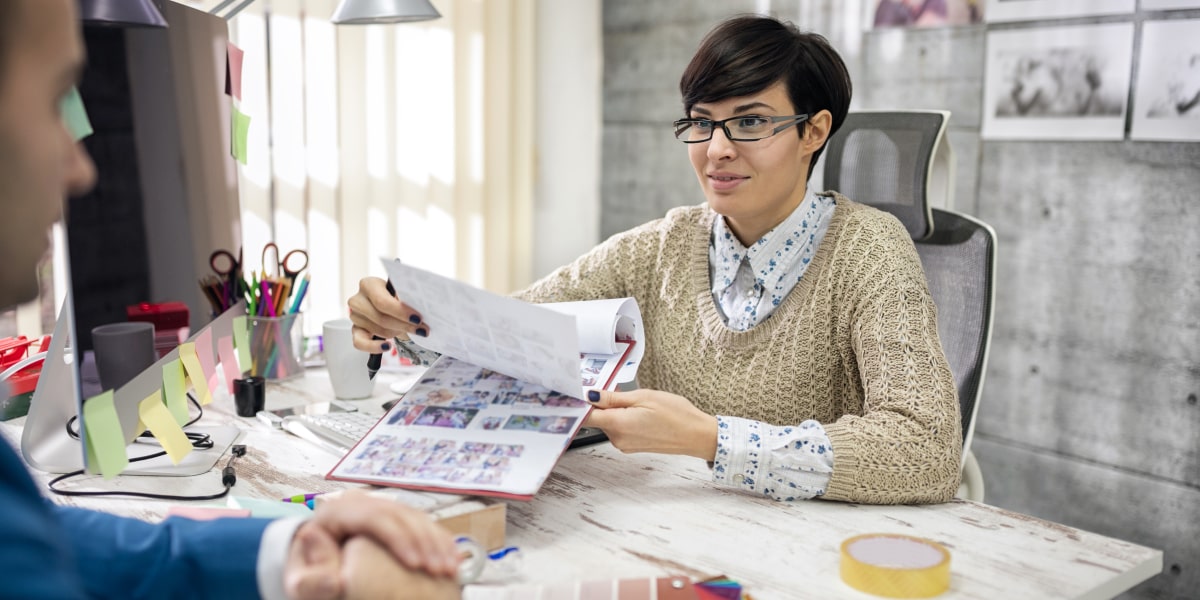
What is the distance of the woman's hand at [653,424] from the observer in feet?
3.94

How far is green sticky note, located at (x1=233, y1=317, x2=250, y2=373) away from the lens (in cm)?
156

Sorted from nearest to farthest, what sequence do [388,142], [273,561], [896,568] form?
[273,561] < [896,568] < [388,142]

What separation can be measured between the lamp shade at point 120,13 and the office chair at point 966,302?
127cm

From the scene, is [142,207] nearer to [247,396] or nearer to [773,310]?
[247,396]

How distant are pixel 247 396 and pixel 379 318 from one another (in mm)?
325

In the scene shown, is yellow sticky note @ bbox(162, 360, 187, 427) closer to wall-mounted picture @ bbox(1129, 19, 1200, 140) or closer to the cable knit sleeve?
the cable knit sleeve

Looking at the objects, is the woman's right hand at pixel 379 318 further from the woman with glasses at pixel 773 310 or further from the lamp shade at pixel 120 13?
the lamp shade at pixel 120 13

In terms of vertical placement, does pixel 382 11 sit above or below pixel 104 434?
above

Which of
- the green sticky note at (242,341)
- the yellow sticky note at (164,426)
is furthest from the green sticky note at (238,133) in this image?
the yellow sticky note at (164,426)

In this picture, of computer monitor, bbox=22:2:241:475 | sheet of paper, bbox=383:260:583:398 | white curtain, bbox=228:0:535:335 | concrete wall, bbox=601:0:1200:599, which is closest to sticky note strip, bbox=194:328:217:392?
computer monitor, bbox=22:2:241:475

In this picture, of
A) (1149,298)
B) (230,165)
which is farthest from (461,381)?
(1149,298)

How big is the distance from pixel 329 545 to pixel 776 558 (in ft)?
1.57

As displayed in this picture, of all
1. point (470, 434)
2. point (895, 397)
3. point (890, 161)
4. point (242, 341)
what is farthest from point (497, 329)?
point (890, 161)

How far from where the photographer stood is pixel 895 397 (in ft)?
4.16
